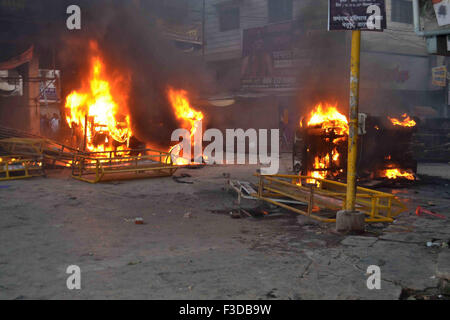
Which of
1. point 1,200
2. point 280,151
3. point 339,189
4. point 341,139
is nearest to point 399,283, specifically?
point 339,189

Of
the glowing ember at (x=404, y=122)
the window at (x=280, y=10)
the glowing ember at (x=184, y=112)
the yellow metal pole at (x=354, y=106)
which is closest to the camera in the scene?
the yellow metal pole at (x=354, y=106)

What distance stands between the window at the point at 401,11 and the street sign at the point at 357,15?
18.5 meters

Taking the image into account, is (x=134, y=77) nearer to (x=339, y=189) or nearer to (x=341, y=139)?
(x=341, y=139)

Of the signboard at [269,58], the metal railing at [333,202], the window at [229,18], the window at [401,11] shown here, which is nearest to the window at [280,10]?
the signboard at [269,58]

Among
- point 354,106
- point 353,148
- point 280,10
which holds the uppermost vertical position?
point 280,10

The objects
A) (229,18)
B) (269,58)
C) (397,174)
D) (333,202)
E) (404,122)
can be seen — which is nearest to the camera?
(333,202)

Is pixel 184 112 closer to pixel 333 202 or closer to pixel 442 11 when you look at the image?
pixel 333 202

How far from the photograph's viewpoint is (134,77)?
1883 cm

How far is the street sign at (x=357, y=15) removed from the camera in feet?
20.9

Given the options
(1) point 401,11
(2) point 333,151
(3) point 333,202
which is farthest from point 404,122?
(1) point 401,11

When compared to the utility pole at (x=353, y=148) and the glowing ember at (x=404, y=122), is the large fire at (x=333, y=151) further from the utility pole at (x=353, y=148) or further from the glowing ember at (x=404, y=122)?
the utility pole at (x=353, y=148)

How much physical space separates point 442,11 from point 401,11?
20.0 metres

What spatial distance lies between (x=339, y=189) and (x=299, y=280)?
591 cm

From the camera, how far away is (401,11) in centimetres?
2306
